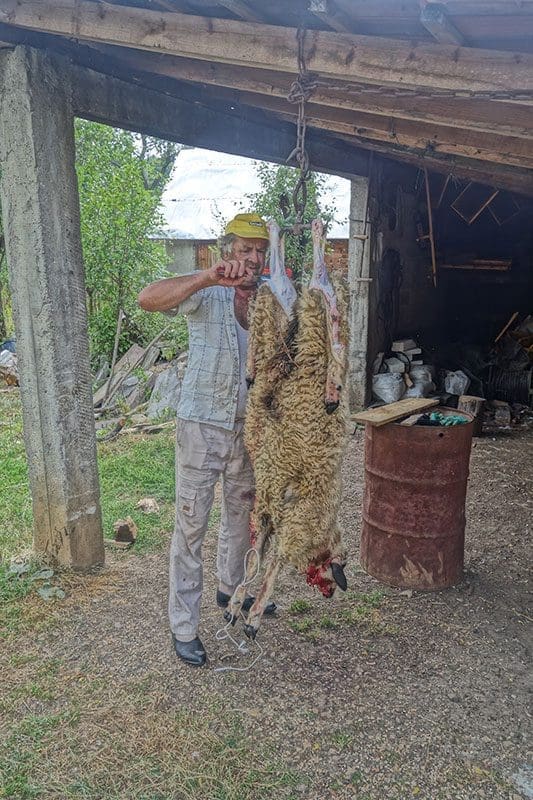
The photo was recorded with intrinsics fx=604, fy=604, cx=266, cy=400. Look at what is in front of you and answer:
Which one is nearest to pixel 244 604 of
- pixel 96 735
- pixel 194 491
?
pixel 194 491

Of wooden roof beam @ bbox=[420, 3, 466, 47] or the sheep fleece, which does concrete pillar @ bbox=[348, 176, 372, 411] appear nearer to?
the sheep fleece

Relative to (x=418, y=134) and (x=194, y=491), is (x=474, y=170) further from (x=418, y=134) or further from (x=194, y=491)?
(x=194, y=491)

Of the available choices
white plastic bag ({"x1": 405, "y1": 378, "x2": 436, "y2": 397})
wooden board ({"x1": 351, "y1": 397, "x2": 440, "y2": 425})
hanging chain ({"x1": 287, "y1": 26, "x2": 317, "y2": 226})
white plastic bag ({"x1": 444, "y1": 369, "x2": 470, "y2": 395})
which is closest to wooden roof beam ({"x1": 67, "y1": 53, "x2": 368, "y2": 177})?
hanging chain ({"x1": 287, "y1": 26, "x2": 317, "y2": 226})

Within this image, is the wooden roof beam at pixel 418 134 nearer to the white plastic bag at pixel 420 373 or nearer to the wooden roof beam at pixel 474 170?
the wooden roof beam at pixel 474 170

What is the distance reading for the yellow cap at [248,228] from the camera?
8.87 feet

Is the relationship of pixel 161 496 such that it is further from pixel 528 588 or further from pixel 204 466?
pixel 528 588

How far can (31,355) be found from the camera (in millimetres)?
3699

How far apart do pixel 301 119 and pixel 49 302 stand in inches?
76.9

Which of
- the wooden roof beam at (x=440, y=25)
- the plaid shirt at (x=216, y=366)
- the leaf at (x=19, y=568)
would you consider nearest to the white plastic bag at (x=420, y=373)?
the plaid shirt at (x=216, y=366)

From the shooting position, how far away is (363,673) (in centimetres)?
305

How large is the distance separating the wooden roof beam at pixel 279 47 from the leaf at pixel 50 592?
308cm

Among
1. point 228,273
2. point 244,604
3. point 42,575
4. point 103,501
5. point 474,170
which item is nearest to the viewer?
point 228,273

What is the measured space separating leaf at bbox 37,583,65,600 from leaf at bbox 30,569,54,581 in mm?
67

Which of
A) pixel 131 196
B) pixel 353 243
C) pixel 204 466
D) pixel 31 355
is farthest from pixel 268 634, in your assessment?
pixel 131 196
